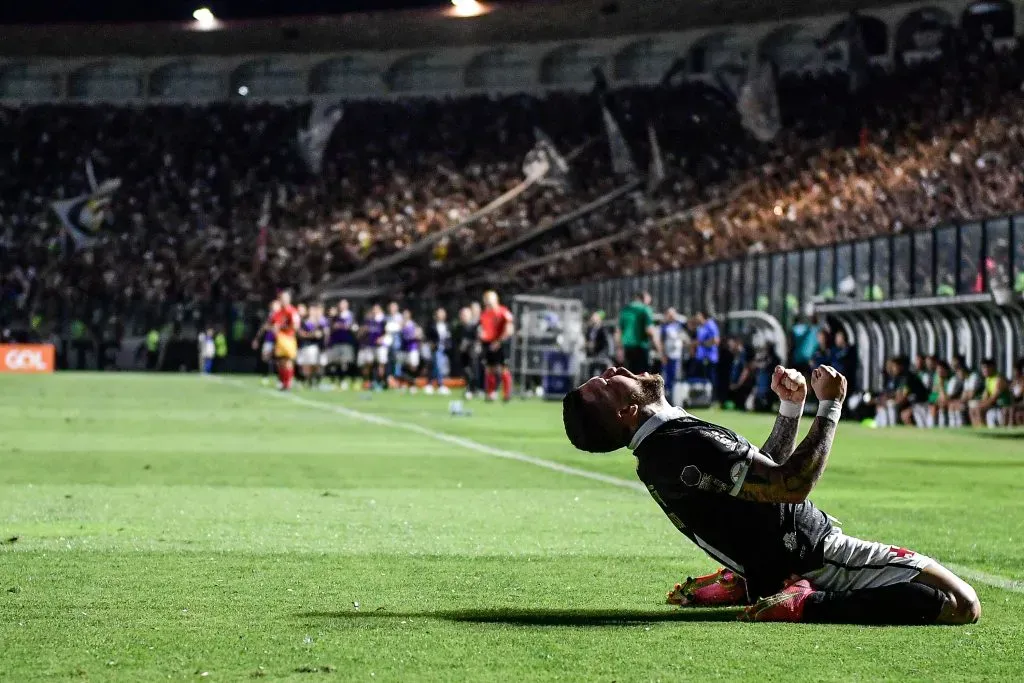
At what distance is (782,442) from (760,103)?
163ft

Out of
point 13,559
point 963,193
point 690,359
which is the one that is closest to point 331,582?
point 13,559

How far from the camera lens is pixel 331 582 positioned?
21.8 ft

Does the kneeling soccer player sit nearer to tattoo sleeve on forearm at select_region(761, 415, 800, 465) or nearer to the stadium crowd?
tattoo sleeve on forearm at select_region(761, 415, 800, 465)

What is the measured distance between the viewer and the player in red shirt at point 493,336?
3186 centimetres

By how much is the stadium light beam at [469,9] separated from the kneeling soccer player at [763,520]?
52.8 metres

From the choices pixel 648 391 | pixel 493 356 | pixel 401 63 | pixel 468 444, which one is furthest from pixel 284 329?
pixel 401 63

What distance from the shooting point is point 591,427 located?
5699 mm

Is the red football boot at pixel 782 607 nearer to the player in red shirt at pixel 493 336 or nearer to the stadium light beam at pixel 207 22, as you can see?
the player in red shirt at pixel 493 336

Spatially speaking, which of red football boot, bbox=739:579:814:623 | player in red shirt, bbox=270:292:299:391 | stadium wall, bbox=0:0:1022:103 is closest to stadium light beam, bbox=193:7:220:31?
stadium wall, bbox=0:0:1022:103

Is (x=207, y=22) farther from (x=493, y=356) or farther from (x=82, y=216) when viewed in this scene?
(x=493, y=356)

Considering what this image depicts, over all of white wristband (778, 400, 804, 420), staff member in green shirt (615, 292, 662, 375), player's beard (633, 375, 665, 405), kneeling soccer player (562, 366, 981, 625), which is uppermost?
staff member in green shirt (615, 292, 662, 375)

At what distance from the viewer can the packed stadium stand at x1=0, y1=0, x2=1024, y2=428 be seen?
1799 inches

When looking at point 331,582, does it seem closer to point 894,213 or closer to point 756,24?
point 894,213

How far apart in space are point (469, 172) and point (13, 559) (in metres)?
52.2
